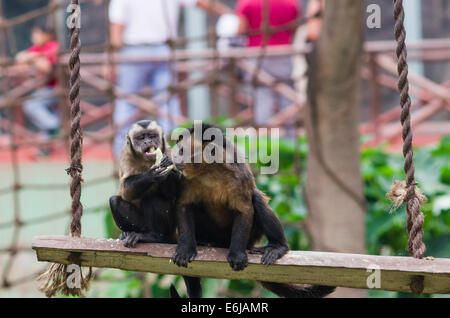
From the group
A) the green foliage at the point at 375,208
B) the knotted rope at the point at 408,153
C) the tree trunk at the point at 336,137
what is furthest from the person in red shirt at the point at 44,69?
the knotted rope at the point at 408,153

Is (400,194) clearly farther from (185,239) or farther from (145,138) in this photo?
(145,138)

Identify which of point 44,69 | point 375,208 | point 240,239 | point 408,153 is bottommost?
point 375,208

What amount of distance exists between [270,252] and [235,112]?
310cm

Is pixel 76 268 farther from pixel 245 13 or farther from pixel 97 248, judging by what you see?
pixel 245 13

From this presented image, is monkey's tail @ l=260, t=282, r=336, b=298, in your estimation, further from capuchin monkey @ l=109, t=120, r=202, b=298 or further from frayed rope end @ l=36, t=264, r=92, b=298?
frayed rope end @ l=36, t=264, r=92, b=298

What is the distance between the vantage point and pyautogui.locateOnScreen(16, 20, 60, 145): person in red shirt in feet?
16.0

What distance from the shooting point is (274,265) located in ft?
6.60

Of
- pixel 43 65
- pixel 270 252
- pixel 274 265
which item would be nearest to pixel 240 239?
pixel 270 252

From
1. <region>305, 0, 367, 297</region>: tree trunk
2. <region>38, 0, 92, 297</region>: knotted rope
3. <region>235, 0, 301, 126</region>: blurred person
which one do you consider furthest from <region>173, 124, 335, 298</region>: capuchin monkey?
<region>235, 0, 301, 126</region>: blurred person

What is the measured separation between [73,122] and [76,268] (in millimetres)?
511

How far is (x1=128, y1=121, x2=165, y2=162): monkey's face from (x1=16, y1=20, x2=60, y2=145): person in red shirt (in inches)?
77.9

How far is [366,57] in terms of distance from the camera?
18.4 feet

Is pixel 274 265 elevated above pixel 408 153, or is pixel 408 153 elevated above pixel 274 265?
pixel 408 153

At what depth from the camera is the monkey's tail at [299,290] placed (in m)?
2.39
